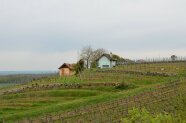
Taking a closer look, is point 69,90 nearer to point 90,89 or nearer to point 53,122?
point 90,89

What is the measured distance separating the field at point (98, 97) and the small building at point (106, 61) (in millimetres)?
16212

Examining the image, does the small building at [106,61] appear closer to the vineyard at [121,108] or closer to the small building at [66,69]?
the small building at [66,69]

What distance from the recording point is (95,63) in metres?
101

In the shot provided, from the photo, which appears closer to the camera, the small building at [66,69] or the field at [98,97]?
the field at [98,97]

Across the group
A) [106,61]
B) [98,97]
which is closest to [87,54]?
[106,61]

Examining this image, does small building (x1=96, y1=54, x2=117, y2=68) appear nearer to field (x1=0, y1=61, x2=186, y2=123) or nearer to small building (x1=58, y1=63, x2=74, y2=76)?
small building (x1=58, y1=63, x2=74, y2=76)

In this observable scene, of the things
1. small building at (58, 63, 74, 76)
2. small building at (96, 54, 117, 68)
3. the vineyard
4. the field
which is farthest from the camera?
small building at (58, 63, 74, 76)

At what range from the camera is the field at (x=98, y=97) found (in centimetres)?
3803

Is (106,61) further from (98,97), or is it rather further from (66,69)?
(98,97)

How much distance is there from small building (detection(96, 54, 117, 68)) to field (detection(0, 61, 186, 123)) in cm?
1621

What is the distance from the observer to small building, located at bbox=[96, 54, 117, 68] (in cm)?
9750

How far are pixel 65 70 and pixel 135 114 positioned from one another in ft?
281

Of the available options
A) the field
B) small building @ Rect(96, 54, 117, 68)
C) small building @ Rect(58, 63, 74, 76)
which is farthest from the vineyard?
small building @ Rect(58, 63, 74, 76)

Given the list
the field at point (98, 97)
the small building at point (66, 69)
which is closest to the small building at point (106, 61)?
the small building at point (66, 69)
